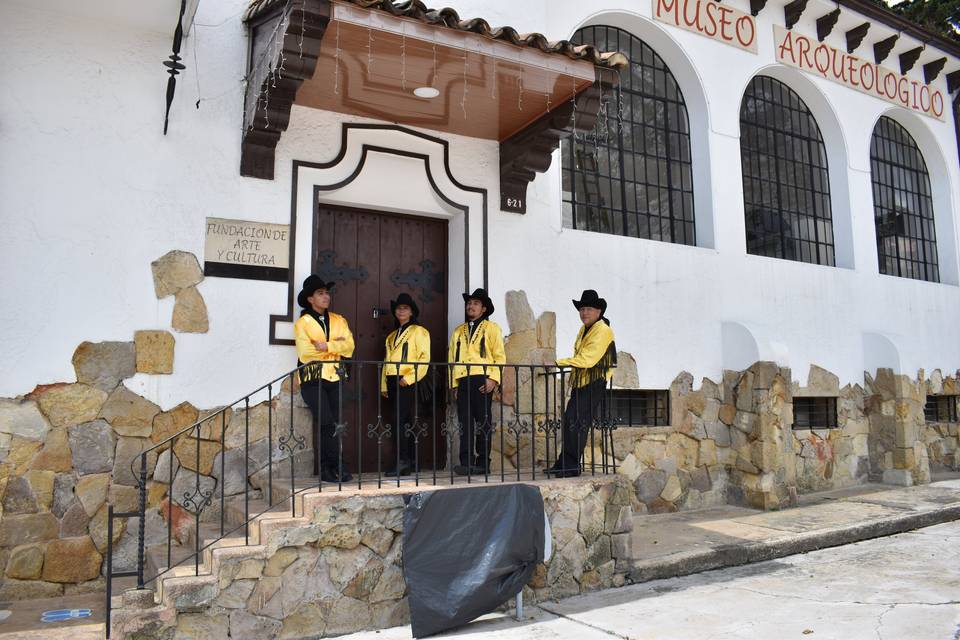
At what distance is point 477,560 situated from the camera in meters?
5.00

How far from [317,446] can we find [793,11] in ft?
27.5

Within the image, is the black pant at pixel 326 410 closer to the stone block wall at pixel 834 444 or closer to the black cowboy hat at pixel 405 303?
the black cowboy hat at pixel 405 303

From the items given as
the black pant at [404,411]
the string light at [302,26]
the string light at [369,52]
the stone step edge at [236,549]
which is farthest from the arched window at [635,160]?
the stone step edge at [236,549]

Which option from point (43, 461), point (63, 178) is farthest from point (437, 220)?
point (43, 461)

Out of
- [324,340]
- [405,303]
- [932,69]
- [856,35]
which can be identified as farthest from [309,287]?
[932,69]

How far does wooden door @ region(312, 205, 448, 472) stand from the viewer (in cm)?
660

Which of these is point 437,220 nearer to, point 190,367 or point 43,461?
point 190,367

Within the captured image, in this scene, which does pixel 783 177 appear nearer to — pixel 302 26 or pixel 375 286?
pixel 375 286

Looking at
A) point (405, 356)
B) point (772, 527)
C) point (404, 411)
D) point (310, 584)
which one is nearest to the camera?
point (310, 584)

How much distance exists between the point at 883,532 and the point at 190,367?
21.7 ft

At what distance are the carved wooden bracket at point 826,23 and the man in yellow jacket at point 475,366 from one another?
7175 mm

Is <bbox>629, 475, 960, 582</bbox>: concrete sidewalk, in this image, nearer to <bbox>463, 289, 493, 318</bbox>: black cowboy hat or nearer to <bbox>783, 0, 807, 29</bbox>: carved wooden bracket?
<bbox>463, 289, 493, 318</bbox>: black cowboy hat

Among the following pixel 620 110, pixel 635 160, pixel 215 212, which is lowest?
pixel 215 212

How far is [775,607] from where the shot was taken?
5078mm
